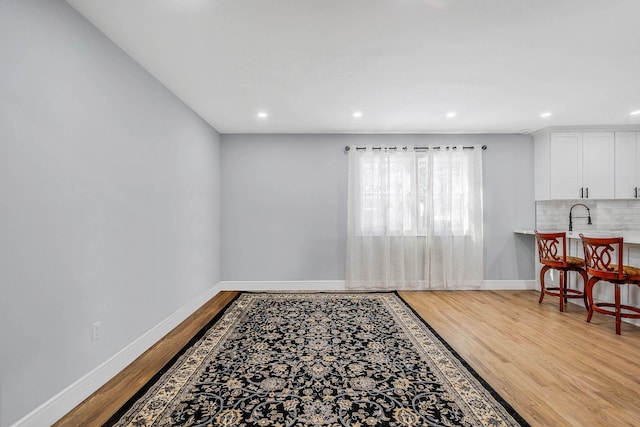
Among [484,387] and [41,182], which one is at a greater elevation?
[41,182]

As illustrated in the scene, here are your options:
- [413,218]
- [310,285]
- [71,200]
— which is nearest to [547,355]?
[413,218]

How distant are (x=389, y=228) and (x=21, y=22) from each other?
179 inches

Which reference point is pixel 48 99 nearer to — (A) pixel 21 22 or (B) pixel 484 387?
(A) pixel 21 22

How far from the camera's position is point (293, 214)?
5.18 m

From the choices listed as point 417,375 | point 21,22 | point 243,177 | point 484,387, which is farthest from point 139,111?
point 484,387

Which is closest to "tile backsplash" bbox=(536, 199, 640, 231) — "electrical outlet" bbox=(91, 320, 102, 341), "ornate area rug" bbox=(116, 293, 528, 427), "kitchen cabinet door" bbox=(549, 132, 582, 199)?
"kitchen cabinet door" bbox=(549, 132, 582, 199)

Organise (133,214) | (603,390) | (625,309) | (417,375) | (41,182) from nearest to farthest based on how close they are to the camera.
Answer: (41,182), (603,390), (417,375), (133,214), (625,309)

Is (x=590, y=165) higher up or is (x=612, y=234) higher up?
(x=590, y=165)

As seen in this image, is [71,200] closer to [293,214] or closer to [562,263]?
[293,214]

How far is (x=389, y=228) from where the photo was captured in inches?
199

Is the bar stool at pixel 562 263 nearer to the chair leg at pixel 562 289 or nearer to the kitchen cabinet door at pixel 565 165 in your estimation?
the chair leg at pixel 562 289

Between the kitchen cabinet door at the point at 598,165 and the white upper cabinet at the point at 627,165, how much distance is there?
76 mm

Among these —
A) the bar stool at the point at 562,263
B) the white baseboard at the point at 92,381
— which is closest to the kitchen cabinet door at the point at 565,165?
the bar stool at the point at 562,263

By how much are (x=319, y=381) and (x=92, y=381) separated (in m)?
1.62
